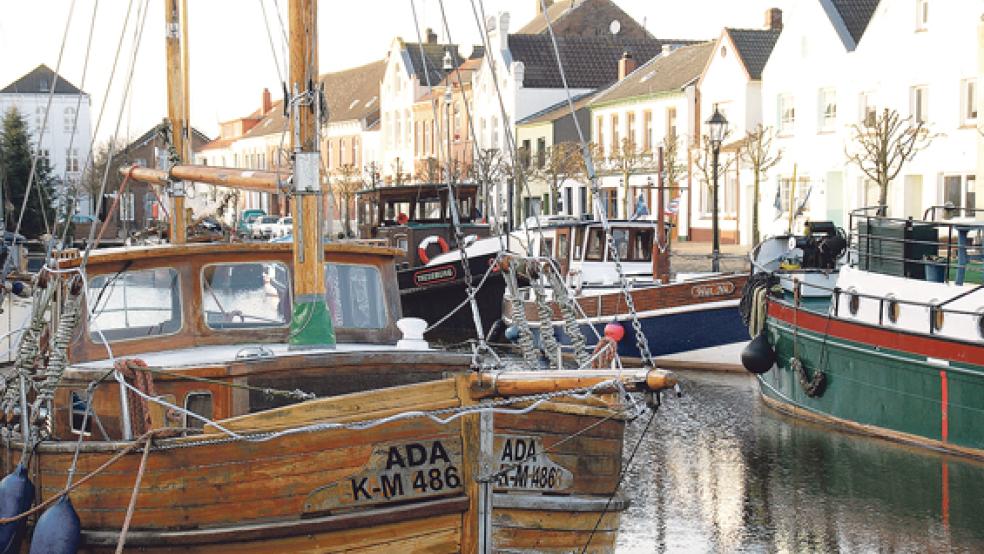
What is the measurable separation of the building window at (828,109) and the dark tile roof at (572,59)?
21.8 m

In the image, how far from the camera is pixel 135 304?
37.2 feet

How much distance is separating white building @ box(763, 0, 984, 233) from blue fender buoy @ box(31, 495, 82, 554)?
30.4m

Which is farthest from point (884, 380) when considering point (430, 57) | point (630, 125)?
point (430, 57)

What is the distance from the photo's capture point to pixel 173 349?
1100cm

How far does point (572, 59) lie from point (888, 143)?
31446mm

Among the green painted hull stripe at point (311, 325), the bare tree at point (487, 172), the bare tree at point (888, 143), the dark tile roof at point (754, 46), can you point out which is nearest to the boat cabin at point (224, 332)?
the green painted hull stripe at point (311, 325)

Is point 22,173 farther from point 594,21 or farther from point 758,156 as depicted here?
point 758,156

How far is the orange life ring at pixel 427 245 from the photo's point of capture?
103 feet

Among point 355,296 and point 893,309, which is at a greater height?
point 355,296

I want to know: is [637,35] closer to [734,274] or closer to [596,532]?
[734,274]

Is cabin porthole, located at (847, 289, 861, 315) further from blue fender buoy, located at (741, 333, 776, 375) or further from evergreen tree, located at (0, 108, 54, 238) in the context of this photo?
evergreen tree, located at (0, 108, 54, 238)

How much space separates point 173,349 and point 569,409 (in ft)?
11.2

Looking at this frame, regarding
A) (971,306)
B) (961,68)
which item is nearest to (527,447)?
(971,306)

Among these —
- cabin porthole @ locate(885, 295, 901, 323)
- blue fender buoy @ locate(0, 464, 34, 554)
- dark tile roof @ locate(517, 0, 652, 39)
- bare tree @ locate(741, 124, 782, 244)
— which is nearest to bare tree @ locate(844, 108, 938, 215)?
bare tree @ locate(741, 124, 782, 244)
